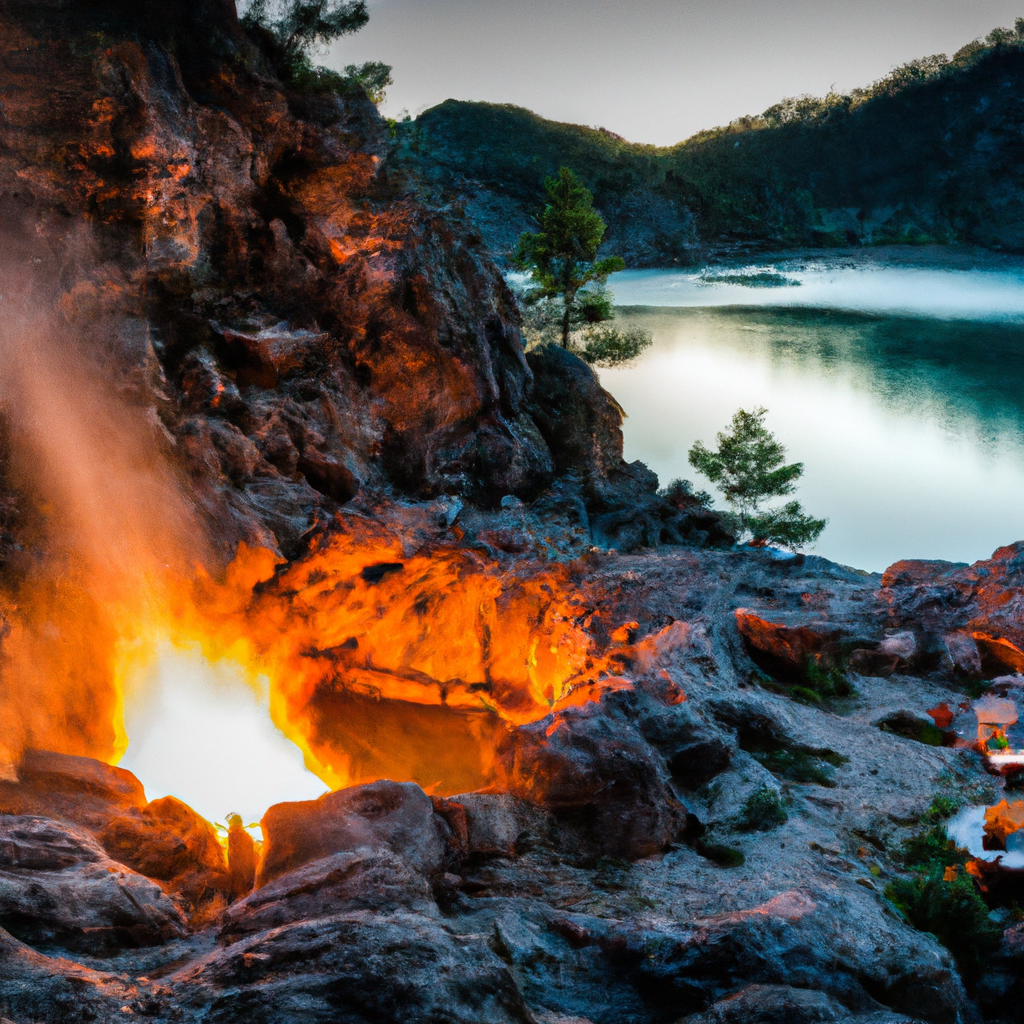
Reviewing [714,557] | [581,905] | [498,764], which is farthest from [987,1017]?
[714,557]

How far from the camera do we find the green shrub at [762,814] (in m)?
12.8

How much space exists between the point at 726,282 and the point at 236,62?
53.4 m

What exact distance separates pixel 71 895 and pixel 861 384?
5836 centimetres

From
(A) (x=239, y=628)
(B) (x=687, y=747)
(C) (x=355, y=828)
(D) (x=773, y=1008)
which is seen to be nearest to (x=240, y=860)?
(C) (x=355, y=828)

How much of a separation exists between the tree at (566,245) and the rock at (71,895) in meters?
34.8

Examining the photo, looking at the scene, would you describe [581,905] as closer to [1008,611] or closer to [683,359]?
[1008,611]

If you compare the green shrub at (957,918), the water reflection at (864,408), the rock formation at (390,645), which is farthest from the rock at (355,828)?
the water reflection at (864,408)

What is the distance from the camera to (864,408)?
52688 millimetres

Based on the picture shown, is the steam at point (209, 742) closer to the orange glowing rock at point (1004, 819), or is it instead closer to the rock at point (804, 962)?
the rock at point (804, 962)

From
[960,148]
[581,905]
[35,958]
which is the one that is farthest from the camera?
[960,148]

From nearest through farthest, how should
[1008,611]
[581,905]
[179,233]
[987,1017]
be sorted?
[987,1017]
[581,905]
[1008,611]
[179,233]

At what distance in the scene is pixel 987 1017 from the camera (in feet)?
30.8

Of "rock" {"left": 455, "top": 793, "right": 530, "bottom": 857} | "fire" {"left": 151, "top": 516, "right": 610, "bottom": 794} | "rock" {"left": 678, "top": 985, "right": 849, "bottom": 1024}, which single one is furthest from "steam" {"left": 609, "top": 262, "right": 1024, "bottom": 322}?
"rock" {"left": 678, "top": 985, "right": 849, "bottom": 1024}

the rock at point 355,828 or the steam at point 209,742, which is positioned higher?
the rock at point 355,828
